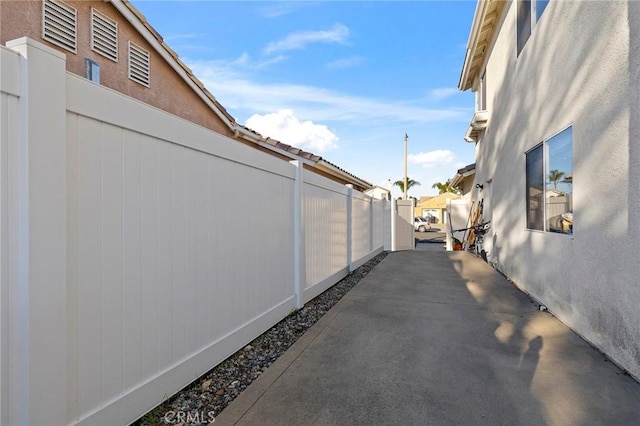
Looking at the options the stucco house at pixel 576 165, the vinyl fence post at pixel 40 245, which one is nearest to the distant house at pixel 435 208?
the stucco house at pixel 576 165

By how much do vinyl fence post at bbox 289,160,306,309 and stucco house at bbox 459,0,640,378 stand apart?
2.77 meters

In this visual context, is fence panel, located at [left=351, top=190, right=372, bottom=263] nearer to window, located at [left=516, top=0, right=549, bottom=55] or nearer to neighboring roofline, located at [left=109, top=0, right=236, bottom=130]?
neighboring roofline, located at [left=109, top=0, right=236, bottom=130]

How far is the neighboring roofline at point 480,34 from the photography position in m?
8.21

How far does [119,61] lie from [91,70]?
0.76 metres

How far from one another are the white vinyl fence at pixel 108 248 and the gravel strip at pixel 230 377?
90 millimetres

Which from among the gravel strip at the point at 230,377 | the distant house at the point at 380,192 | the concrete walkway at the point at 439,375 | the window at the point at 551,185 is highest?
the distant house at the point at 380,192

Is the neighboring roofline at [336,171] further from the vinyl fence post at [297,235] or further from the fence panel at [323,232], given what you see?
the vinyl fence post at [297,235]

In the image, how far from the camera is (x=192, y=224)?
2.79m

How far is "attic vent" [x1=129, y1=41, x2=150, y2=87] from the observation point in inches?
235

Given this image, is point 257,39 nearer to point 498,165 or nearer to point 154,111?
point 498,165

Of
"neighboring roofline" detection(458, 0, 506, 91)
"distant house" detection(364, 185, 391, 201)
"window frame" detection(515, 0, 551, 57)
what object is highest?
"neighboring roofline" detection(458, 0, 506, 91)

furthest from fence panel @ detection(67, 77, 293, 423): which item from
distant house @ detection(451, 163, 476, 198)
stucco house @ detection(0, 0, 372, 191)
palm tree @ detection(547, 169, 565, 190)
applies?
distant house @ detection(451, 163, 476, 198)

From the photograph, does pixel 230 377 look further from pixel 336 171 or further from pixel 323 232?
pixel 336 171

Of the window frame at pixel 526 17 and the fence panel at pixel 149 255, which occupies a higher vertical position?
the window frame at pixel 526 17
